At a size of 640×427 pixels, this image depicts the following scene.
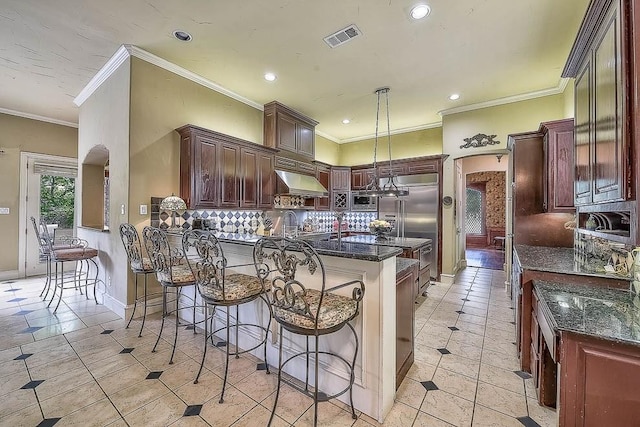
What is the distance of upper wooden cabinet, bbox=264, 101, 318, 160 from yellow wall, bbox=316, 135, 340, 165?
3.25 ft

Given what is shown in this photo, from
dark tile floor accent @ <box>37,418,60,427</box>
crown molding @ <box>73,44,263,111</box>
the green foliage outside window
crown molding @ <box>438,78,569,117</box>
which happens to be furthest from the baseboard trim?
crown molding @ <box>438,78,569,117</box>

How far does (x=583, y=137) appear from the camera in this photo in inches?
84.8

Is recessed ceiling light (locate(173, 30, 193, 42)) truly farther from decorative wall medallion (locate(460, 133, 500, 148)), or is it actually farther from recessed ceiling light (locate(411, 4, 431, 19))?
decorative wall medallion (locate(460, 133, 500, 148))

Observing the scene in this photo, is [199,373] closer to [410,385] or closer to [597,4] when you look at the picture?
[410,385]

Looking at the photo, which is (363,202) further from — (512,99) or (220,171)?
(220,171)

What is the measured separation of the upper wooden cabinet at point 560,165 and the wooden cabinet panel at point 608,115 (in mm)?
1338

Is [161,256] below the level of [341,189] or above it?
below

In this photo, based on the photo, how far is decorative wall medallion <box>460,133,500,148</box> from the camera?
478cm

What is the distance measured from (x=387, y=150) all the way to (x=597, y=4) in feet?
16.0

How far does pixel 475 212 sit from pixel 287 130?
8.89 metres

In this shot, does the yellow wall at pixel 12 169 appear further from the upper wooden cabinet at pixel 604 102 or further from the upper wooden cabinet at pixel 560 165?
the upper wooden cabinet at pixel 560 165

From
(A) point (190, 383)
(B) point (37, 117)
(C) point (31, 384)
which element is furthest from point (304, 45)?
(B) point (37, 117)

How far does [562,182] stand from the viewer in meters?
3.02

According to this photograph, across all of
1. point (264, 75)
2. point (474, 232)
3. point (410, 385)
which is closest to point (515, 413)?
point (410, 385)
